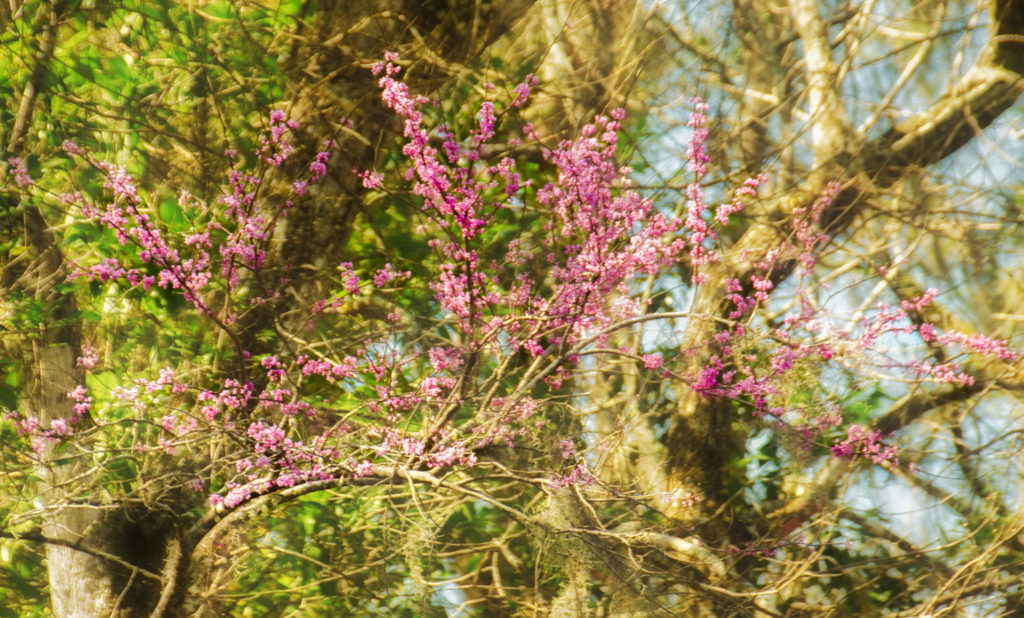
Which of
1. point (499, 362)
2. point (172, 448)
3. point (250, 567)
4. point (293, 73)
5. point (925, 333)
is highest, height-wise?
point (293, 73)

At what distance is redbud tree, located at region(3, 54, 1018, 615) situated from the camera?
6.72 ft

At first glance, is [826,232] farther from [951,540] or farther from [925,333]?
[951,540]

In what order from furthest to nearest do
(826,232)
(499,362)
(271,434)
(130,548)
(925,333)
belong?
(826,232)
(925,333)
(130,548)
(499,362)
(271,434)

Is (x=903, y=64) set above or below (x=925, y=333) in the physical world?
above

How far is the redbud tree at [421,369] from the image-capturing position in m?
2.05

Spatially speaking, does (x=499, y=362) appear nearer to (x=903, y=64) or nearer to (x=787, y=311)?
(x=787, y=311)

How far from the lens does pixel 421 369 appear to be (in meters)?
2.66

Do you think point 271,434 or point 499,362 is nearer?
point 271,434

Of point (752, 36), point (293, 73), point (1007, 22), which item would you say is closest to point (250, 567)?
point (293, 73)

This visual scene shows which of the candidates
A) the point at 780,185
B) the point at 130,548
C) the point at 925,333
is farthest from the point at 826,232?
the point at 130,548

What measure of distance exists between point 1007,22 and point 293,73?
2489 millimetres

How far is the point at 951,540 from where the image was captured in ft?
9.23

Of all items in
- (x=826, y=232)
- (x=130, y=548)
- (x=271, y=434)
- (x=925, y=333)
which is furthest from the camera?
(x=826, y=232)

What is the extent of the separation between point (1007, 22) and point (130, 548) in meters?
3.45
